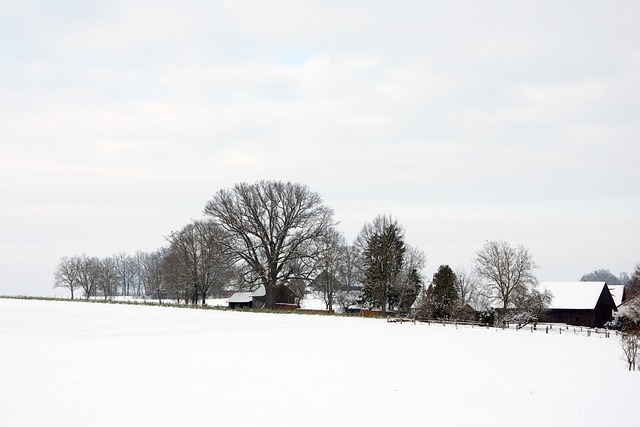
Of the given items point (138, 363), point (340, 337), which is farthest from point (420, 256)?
point (138, 363)

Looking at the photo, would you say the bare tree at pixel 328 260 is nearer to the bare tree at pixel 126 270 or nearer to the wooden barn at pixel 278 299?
the wooden barn at pixel 278 299

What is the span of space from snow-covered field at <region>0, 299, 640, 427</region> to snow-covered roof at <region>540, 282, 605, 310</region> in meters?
49.5

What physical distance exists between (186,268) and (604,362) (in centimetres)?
6928

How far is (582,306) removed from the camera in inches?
3098

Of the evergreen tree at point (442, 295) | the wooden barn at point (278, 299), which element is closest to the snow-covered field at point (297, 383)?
the evergreen tree at point (442, 295)

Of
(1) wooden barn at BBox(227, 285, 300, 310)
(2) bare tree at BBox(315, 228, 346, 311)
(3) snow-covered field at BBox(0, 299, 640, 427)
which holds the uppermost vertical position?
(2) bare tree at BBox(315, 228, 346, 311)

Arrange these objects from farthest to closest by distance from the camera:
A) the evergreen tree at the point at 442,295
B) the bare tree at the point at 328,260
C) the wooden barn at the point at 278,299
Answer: the wooden barn at the point at 278,299 < the bare tree at the point at 328,260 < the evergreen tree at the point at 442,295

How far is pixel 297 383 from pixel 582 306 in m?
71.8

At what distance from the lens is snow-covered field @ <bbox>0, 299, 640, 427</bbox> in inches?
518

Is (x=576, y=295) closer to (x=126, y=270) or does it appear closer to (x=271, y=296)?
(x=271, y=296)

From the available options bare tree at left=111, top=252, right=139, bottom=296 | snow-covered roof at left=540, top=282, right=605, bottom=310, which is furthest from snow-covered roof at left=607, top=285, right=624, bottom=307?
bare tree at left=111, top=252, right=139, bottom=296

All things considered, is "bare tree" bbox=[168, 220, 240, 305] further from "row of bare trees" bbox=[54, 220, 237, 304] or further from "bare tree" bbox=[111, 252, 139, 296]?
"bare tree" bbox=[111, 252, 139, 296]

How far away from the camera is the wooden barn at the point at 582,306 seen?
78.5 m

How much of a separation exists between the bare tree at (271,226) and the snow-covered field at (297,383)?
35172 millimetres
